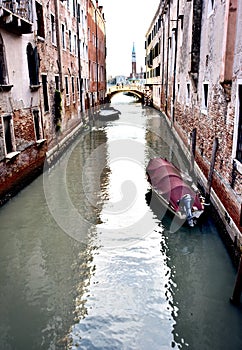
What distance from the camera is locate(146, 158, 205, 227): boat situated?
709 centimetres

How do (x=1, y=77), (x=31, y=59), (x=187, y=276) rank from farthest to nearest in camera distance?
1. (x=31, y=59)
2. (x=1, y=77)
3. (x=187, y=276)

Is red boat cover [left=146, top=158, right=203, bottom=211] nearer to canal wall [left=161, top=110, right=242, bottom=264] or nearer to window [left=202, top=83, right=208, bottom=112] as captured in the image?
canal wall [left=161, top=110, right=242, bottom=264]

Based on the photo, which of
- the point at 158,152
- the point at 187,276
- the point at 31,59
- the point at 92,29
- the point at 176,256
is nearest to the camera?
Result: the point at 187,276

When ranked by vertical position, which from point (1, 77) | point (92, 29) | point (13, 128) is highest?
point (92, 29)

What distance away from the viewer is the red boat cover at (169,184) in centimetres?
742

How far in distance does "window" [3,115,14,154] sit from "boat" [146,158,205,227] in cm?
400

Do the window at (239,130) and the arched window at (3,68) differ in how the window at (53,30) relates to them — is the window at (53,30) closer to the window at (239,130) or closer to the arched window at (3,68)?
the arched window at (3,68)

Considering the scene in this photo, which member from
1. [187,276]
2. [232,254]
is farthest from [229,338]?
[232,254]

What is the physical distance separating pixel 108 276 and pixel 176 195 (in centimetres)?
269

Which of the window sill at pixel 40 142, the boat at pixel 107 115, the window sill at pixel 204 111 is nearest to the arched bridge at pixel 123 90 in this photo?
the boat at pixel 107 115

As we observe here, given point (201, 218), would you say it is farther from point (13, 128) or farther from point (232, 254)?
point (13, 128)

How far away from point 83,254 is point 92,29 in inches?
975

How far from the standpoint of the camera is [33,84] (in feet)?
35.8

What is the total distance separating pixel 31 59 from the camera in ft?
35.4
